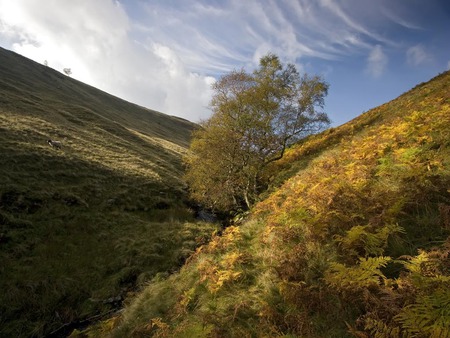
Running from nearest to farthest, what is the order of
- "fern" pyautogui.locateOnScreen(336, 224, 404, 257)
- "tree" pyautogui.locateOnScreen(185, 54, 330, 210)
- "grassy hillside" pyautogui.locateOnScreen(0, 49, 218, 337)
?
1. "fern" pyautogui.locateOnScreen(336, 224, 404, 257)
2. "grassy hillside" pyautogui.locateOnScreen(0, 49, 218, 337)
3. "tree" pyautogui.locateOnScreen(185, 54, 330, 210)

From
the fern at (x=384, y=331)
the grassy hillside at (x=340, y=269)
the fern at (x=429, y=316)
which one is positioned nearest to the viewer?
the fern at (x=429, y=316)

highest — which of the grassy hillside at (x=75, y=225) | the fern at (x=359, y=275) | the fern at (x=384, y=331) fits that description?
the fern at (x=359, y=275)

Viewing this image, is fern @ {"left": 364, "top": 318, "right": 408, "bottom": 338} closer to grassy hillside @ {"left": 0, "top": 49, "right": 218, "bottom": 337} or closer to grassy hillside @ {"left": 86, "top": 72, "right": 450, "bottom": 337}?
grassy hillside @ {"left": 86, "top": 72, "right": 450, "bottom": 337}

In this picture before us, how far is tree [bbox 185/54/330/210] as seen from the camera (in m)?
25.0

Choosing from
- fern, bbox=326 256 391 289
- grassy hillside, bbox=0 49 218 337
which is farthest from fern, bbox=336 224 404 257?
grassy hillside, bbox=0 49 218 337

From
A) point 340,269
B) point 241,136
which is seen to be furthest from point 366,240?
point 241,136

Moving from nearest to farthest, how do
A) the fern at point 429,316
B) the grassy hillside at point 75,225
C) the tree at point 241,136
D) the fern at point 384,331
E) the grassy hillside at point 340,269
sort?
the fern at point 429,316
the fern at point 384,331
the grassy hillside at point 340,269
the grassy hillside at point 75,225
the tree at point 241,136

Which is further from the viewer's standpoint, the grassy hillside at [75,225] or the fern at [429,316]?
the grassy hillside at [75,225]

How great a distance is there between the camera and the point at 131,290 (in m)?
15.3

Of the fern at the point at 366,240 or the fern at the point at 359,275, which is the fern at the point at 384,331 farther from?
the fern at the point at 366,240

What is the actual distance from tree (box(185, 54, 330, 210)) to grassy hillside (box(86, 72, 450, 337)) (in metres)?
13.5

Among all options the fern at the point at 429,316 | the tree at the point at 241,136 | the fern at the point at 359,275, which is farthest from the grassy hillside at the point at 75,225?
the fern at the point at 429,316

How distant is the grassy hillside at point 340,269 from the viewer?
486 cm

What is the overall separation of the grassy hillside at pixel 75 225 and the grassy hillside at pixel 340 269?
367 centimetres
